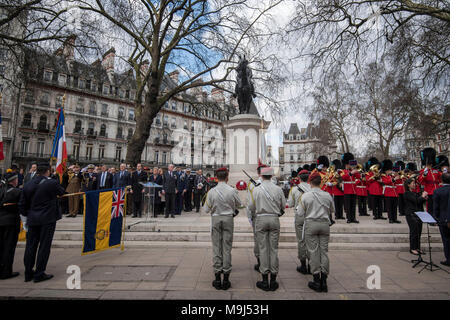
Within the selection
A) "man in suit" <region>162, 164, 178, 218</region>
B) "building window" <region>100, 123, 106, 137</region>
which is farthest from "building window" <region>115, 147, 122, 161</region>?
"man in suit" <region>162, 164, 178, 218</region>

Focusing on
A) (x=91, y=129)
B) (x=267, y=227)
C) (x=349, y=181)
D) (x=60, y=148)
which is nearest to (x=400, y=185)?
(x=349, y=181)

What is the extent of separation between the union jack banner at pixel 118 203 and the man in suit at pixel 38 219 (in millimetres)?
1596

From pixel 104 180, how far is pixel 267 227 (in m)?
9.02

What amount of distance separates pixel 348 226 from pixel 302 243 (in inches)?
145

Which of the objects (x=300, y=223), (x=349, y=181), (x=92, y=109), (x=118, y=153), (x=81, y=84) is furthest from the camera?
(x=118, y=153)

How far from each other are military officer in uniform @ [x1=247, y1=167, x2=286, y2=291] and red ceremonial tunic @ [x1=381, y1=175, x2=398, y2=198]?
23.6 ft

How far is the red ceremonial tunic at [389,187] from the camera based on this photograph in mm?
9281

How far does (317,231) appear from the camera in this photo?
4.24 m

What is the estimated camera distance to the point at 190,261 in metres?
5.75

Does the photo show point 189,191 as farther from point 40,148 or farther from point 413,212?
point 40,148

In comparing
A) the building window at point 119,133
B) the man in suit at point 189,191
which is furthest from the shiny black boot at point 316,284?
the building window at point 119,133

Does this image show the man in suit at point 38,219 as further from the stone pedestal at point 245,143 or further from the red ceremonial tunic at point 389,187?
the red ceremonial tunic at point 389,187

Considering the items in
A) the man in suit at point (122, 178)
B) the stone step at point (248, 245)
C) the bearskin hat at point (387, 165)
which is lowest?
the stone step at point (248, 245)
